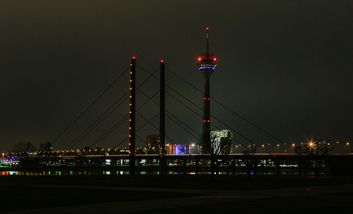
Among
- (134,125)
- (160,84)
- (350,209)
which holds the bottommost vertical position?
(350,209)

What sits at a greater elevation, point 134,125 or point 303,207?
point 134,125

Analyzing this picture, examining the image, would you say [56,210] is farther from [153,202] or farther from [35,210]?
[153,202]

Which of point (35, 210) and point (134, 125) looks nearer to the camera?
point (35, 210)

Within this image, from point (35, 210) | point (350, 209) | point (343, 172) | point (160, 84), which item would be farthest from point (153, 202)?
point (160, 84)

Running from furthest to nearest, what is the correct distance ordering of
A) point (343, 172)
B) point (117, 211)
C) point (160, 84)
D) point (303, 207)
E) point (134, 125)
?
point (160, 84) < point (134, 125) < point (343, 172) < point (303, 207) < point (117, 211)

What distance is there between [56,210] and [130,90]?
7852cm

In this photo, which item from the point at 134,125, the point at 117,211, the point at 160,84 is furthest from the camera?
the point at 160,84

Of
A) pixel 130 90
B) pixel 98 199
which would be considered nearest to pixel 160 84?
pixel 130 90

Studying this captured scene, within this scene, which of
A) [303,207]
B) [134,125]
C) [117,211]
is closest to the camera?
[117,211]

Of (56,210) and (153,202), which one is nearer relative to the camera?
(56,210)

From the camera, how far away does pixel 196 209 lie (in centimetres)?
2581

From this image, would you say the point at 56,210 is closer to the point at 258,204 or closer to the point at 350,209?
the point at 258,204

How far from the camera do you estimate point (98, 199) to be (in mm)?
31516

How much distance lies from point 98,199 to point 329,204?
10979 millimetres
